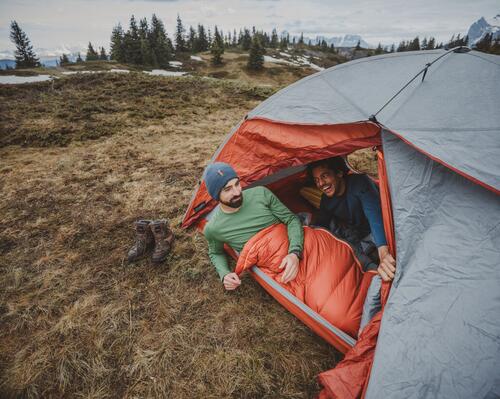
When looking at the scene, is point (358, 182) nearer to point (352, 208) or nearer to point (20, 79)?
point (352, 208)

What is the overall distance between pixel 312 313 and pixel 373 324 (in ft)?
1.68

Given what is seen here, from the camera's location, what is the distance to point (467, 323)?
1.30 m

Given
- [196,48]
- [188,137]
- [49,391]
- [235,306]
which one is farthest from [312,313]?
[196,48]

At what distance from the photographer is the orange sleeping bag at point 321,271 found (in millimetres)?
2006

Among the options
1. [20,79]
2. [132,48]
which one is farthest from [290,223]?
[132,48]

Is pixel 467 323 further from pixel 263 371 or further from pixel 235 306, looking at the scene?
pixel 235 306

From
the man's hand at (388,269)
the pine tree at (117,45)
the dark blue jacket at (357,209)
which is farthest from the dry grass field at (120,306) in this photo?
the pine tree at (117,45)

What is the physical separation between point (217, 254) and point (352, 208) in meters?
1.59

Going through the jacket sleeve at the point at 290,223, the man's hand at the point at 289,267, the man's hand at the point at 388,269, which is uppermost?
the man's hand at the point at 388,269

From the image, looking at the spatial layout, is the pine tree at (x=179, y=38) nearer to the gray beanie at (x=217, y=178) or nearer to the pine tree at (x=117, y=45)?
the pine tree at (x=117, y=45)

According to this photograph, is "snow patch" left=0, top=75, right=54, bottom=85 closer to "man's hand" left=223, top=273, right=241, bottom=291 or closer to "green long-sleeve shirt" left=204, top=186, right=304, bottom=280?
"green long-sleeve shirt" left=204, top=186, right=304, bottom=280

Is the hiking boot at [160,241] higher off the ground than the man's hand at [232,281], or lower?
lower

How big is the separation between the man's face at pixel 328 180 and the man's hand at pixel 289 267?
3.06 feet

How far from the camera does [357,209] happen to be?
9.30ft
